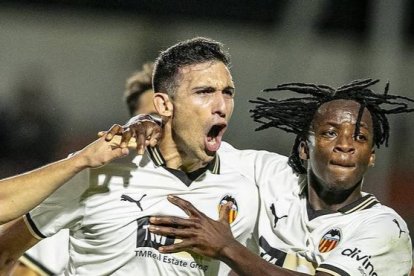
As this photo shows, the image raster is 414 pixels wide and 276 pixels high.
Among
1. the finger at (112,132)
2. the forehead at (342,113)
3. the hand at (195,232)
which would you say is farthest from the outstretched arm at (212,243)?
the forehead at (342,113)

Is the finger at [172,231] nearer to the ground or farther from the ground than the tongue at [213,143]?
nearer to the ground

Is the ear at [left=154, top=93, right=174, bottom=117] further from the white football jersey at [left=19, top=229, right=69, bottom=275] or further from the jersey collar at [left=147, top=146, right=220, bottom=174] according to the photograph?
the white football jersey at [left=19, top=229, right=69, bottom=275]

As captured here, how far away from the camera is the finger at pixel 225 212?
14.2ft

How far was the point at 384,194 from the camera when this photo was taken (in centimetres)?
771

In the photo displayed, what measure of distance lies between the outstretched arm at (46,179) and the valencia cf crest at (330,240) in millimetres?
883

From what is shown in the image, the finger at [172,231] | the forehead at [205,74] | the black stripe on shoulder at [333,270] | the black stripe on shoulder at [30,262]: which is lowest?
the black stripe on shoulder at [30,262]

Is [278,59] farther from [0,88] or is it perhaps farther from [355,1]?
[0,88]

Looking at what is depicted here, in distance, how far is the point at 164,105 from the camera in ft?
14.9

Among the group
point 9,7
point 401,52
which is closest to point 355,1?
point 401,52

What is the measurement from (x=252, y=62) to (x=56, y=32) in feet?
6.26

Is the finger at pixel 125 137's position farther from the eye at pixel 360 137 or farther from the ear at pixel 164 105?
the eye at pixel 360 137

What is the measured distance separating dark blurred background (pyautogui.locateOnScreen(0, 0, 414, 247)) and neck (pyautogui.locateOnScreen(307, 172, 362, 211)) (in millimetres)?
3286

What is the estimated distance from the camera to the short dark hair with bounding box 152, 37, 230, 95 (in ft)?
14.8

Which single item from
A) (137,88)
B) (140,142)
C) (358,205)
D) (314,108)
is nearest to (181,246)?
(140,142)
